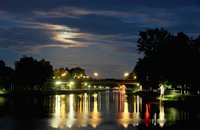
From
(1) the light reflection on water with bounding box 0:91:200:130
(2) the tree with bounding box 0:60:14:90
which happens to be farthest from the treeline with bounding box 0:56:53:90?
(1) the light reflection on water with bounding box 0:91:200:130

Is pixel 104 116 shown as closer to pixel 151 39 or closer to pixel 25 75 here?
pixel 151 39

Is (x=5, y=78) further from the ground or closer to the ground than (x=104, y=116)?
further from the ground

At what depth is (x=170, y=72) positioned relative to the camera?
91938 mm

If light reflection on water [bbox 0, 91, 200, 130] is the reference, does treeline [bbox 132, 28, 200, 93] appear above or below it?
above

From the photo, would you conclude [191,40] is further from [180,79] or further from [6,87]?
[6,87]

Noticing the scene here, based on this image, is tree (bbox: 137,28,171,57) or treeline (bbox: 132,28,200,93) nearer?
treeline (bbox: 132,28,200,93)

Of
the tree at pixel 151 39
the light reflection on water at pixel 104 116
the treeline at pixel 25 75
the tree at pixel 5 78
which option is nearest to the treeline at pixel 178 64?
the tree at pixel 151 39

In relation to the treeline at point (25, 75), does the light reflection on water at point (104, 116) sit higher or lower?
lower

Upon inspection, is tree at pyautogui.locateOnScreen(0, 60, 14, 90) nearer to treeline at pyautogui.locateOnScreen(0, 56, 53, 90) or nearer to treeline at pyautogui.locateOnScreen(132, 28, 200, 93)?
treeline at pyautogui.locateOnScreen(0, 56, 53, 90)

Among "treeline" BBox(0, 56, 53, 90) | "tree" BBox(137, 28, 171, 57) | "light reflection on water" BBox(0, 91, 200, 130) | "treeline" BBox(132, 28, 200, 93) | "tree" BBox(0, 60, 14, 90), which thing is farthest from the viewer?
"tree" BBox(0, 60, 14, 90)

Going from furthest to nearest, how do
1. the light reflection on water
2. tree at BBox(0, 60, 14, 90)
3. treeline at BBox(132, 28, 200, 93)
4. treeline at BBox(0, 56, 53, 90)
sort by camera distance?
tree at BBox(0, 60, 14, 90) → treeline at BBox(0, 56, 53, 90) → treeline at BBox(132, 28, 200, 93) → the light reflection on water

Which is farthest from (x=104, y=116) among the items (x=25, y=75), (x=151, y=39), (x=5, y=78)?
(x=5, y=78)

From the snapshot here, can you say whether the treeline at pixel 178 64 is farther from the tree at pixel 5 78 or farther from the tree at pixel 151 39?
the tree at pixel 5 78

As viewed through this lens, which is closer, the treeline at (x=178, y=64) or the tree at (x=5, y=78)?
the treeline at (x=178, y=64)
